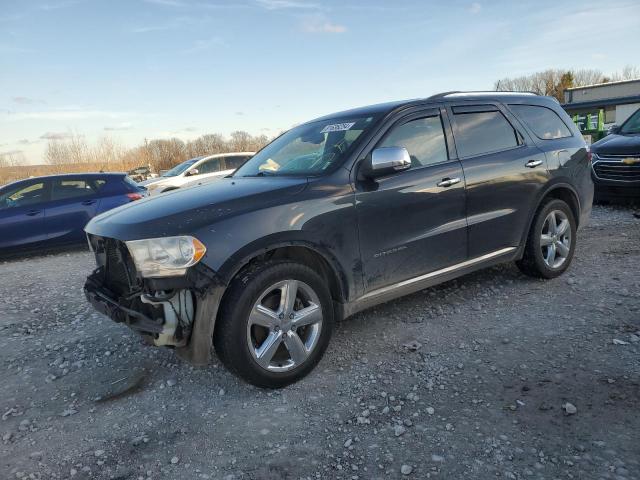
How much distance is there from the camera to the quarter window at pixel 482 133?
3.98 m

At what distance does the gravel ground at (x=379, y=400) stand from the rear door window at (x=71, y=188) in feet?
14.7

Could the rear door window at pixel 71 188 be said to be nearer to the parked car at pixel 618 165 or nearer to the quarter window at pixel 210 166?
the quarter window at pixel 210 166

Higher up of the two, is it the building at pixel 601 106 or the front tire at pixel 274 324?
the building at pixel 601 106

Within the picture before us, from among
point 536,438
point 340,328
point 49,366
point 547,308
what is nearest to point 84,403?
point 49,366

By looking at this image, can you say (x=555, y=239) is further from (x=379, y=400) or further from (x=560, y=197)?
(x=379, y=400)

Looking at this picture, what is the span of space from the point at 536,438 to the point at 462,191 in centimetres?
200

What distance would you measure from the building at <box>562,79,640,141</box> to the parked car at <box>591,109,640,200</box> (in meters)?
15.5

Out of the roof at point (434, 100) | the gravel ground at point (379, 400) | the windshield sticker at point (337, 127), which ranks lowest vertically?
the gravel ground at point (379, 400)

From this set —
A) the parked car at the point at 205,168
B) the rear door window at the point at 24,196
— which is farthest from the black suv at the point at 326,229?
the parked car at the point at 205,168

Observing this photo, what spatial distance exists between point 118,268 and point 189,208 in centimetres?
66

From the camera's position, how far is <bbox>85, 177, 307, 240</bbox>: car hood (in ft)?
9.05

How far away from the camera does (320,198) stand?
3.13m

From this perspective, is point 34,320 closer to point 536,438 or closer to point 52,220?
point 52,220

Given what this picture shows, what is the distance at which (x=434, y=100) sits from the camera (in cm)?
390
